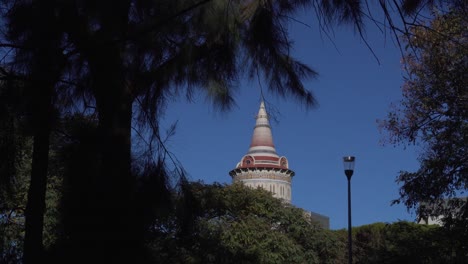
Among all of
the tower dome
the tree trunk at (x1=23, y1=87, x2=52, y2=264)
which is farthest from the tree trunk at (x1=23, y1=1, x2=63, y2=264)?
the tower dome

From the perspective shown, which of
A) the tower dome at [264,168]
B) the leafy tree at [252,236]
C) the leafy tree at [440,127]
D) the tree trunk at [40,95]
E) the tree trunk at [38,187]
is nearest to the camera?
the tree trunk at [40,95]

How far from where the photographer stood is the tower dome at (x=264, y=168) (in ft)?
173

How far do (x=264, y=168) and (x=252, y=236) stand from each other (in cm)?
3539

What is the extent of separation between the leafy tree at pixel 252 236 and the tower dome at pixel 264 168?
Answer: 31.7 m

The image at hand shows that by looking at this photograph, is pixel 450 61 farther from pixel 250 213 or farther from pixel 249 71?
pixel 250 213

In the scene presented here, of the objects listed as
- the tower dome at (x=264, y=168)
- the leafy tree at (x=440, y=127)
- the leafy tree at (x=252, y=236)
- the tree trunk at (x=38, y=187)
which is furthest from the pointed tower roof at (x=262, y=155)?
the tree trunk at (x=38, y=187)

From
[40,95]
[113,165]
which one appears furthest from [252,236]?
[113,165]

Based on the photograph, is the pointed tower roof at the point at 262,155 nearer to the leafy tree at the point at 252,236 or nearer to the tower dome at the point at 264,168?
the tower dome at the point at 264,168

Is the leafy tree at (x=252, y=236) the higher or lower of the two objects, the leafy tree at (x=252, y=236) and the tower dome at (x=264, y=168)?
the lower

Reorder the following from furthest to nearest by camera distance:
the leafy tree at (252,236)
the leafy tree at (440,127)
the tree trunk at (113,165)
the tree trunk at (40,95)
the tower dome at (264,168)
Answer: the tower dome at (264,168) < the leafy tree at (252,236) < the leafy tree at (440,127) < the tree trunk at (40,95) < the tree trunk at (113,165)

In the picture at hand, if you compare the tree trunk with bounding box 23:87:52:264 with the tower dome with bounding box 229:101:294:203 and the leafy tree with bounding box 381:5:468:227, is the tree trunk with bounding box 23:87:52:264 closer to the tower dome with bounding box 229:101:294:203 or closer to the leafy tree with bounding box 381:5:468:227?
the leafy tree with bounding box 381:5:468:227

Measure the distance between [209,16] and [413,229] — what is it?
37.5 ft

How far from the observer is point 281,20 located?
13.0 ft

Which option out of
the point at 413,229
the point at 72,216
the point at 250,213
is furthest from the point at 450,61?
the point at 250,213
